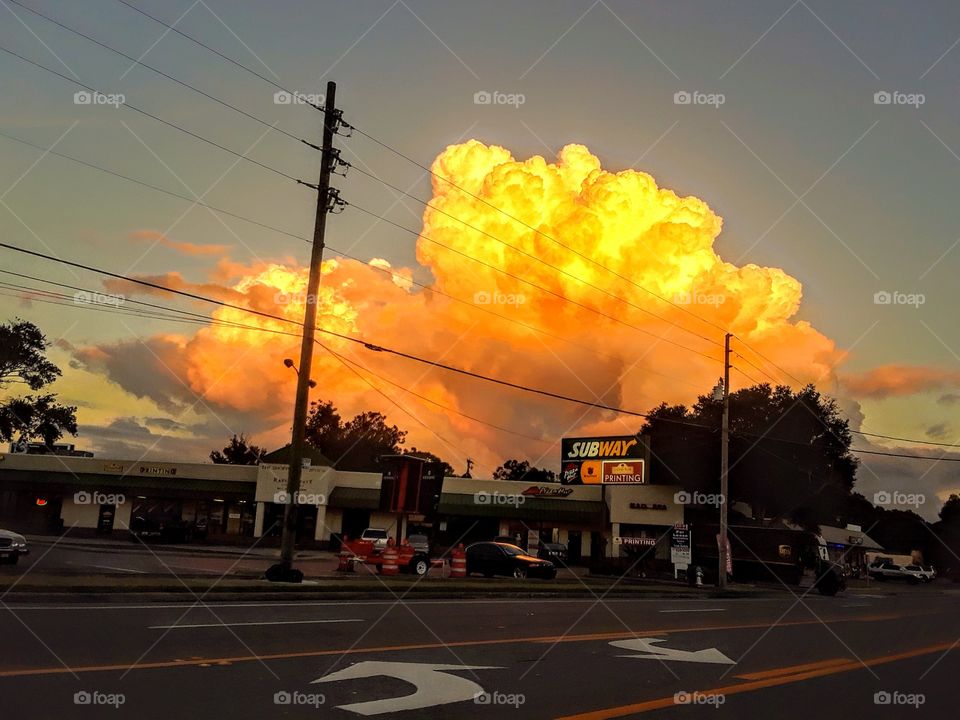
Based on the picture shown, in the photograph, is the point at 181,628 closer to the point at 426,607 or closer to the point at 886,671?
the point at 426,607

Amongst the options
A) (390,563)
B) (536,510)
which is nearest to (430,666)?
(390,563)

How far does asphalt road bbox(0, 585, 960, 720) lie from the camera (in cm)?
773

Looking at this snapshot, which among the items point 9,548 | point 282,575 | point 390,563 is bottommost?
point 390,563

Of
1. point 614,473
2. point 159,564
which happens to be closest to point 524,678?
point 159,564

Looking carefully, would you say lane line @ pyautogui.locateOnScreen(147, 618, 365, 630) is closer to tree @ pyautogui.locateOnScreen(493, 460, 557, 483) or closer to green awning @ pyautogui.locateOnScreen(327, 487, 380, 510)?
green awning @ pyautogui.locateOnScreen(327, 487, 380, 510)

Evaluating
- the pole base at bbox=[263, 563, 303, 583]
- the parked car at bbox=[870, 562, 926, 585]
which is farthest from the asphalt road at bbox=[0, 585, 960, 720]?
the parked car at bbox=[870, 562, 926, 585]

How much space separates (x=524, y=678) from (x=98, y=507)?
55073 millimetres

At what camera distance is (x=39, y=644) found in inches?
381

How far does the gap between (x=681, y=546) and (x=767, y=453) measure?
26.3m

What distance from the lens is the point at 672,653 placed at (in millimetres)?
12547

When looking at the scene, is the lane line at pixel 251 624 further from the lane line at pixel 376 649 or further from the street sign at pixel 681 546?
the street sign at pixel 681 546

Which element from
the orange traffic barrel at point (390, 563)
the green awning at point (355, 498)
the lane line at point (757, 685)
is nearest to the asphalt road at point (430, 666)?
the lane line at point (757, 685)

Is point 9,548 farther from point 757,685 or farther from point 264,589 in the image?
point 757,685

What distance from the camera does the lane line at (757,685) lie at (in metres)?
8.02
